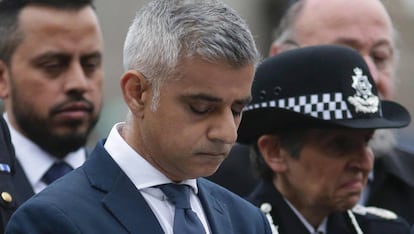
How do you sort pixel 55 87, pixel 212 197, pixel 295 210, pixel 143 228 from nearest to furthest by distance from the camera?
pixel 143 228 < pixel 212 197 < pixel 295 210 < pixel 55 87

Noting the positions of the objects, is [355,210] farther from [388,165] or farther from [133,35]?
[133,35]

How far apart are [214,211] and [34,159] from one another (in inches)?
66.3

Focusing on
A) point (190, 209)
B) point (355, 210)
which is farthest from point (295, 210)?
point (190, 209)

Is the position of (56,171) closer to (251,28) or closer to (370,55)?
(370,55)

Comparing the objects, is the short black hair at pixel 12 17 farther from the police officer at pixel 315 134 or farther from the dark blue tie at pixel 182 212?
the dark blue tie at pixel 182 212

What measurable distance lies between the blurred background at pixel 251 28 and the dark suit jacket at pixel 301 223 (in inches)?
355

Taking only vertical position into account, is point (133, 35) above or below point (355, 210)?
above

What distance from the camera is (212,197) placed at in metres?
4.05

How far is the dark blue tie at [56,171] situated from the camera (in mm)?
5422

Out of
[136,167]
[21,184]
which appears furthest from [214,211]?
[21,184]

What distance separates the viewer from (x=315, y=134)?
491 cm

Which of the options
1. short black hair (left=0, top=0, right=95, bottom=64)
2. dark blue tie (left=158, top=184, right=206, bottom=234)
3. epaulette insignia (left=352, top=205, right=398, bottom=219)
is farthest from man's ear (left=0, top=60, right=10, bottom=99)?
dark blue tie (left=158, top=184, right=206, bottom=234)

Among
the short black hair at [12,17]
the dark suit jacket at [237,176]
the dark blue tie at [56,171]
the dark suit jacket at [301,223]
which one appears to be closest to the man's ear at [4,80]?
the short black hair at [12,17]

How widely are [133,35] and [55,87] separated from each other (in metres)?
1.70
